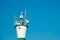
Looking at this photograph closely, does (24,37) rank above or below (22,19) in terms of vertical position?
below

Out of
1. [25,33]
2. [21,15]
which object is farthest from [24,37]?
[21,15]

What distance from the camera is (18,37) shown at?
6556 cm

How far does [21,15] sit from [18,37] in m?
6.13

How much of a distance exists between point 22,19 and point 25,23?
5.00ft

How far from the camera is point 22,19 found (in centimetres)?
6750

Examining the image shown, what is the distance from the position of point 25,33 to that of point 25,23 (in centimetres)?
275

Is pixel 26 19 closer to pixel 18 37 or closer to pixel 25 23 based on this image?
pixel 25 23

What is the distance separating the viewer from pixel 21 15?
221 feet

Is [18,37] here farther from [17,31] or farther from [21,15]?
[21,15]

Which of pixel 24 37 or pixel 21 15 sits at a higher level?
pixel 21 15

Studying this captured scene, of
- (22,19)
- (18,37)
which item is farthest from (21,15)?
(18,37)

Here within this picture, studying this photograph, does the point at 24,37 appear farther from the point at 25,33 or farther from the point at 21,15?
the point at 21,15

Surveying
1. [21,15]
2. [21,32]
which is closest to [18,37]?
[21,32]

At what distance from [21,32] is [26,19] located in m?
4.07
